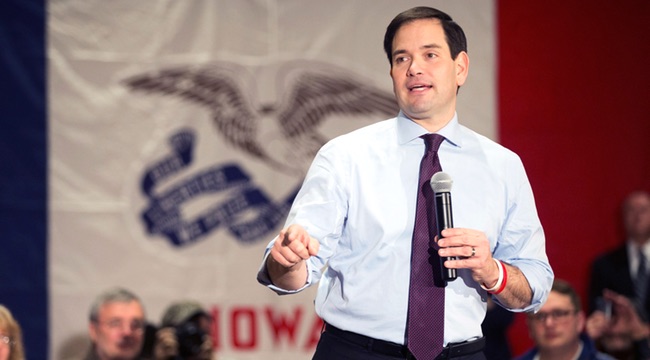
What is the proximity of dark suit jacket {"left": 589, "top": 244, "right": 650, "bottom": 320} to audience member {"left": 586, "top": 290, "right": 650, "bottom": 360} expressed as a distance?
770 mm

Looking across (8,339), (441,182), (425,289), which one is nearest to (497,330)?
(8,339)

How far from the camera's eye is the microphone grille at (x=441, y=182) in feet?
6.67

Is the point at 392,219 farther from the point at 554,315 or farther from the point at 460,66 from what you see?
the point at 554,315

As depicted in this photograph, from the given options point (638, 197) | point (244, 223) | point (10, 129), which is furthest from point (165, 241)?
point (638, 197)

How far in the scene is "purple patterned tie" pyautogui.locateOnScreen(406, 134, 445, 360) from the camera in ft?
6.84

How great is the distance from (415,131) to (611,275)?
3.65m

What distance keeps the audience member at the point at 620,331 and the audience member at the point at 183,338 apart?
1.89 metres

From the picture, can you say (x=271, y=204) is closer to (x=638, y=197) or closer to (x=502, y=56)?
(x=502, y=56)

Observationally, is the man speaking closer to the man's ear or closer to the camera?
the man's ear

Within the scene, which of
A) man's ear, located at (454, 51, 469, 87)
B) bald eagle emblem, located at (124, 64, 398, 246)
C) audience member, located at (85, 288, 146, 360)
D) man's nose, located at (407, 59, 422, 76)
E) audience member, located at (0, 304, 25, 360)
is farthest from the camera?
bald eagle emblem, located at (124, 64, 398, 246)

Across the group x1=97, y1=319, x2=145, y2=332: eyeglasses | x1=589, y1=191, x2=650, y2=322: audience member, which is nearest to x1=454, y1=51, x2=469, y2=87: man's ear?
x1=97, y1=319, x2=145, y2=332: eyeglasses

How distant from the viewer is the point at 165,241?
5.42 metres

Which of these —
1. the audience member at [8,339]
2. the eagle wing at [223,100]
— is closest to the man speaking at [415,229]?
the audience member at [8,339]

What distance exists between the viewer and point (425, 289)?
2.12 metres
